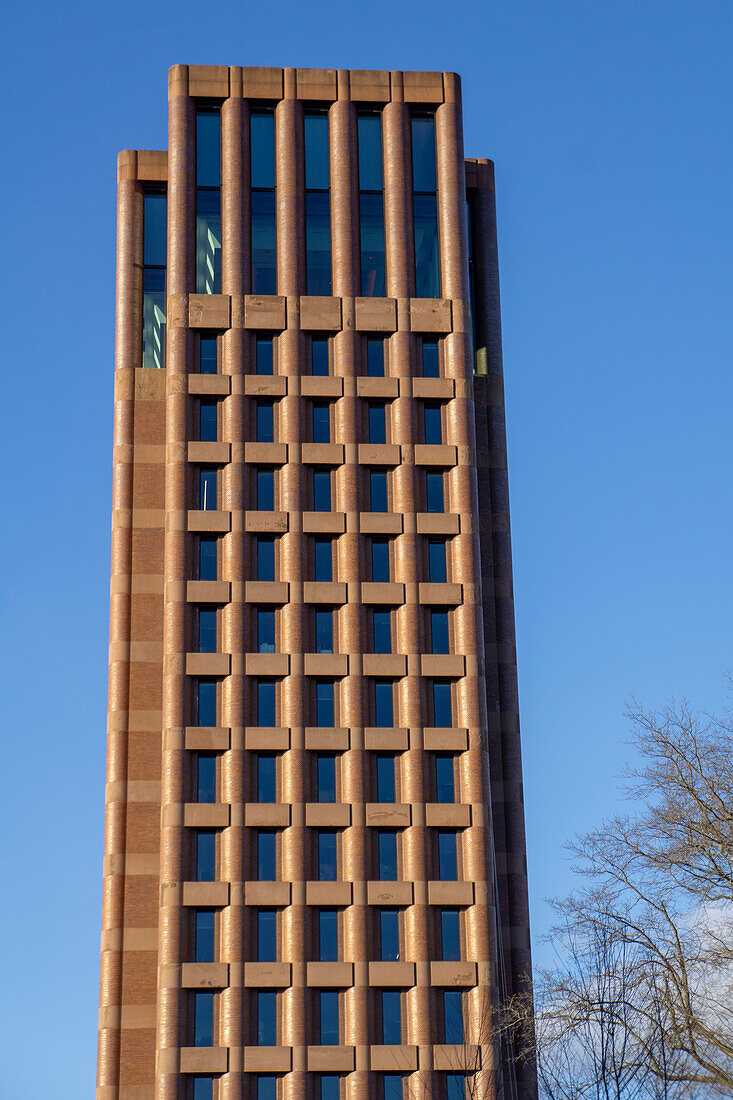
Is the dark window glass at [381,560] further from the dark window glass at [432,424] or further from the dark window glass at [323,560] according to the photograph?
the dark window glass at [432,424]

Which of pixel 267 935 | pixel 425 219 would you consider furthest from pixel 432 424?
pixel 267 935

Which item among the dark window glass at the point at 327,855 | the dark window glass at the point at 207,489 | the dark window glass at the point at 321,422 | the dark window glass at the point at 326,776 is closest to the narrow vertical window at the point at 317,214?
the dark window glass at the point at 321,422

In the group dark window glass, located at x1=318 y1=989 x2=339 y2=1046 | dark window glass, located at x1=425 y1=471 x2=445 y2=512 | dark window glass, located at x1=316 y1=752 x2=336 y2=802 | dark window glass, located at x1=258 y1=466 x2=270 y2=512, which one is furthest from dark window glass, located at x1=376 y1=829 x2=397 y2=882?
dark window glass, located at x1=258 y1=466 x2=270 y2=512

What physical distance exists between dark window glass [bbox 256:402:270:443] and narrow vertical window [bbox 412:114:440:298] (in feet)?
28.9

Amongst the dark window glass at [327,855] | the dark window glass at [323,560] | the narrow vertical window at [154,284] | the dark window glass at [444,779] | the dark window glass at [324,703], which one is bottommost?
the dark window glass at [327,855]

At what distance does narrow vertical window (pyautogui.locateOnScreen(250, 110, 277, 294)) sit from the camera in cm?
7644

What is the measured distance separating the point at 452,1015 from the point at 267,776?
11689mm

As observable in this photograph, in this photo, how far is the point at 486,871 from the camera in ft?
223

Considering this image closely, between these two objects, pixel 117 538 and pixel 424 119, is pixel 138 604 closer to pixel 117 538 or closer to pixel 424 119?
pixel 117 538

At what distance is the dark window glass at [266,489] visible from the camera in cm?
7275

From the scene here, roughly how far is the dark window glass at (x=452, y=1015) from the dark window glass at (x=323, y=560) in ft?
57.5

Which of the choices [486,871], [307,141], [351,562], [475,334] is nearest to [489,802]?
[486,871]

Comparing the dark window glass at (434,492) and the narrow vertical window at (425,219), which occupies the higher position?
the narrow vertical window at (425,219)

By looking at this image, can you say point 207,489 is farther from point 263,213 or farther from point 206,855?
→ point 206,855
